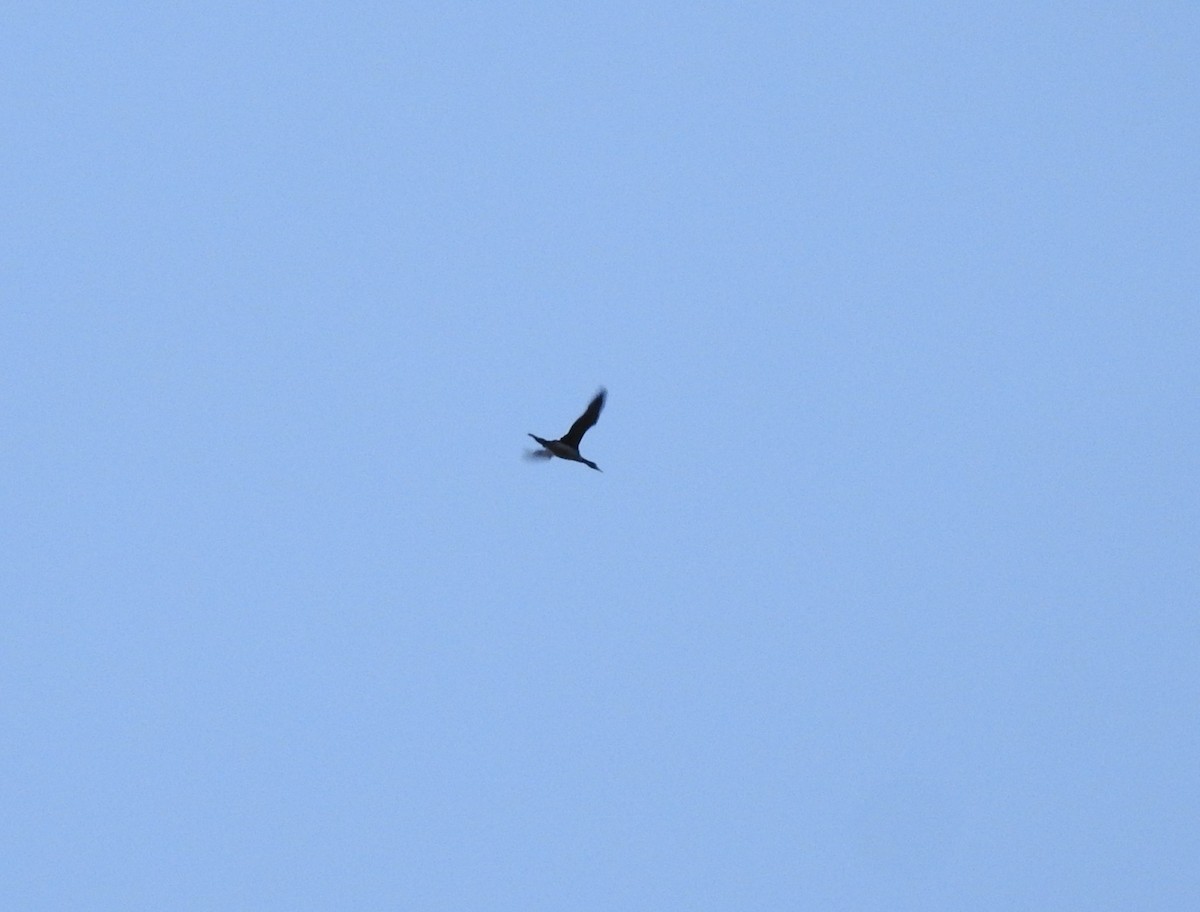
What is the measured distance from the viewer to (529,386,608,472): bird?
146m

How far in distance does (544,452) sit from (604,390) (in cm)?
207

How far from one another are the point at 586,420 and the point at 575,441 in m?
0.60

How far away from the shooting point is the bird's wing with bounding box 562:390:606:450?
146 metres

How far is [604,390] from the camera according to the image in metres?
147

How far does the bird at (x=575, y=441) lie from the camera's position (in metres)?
146

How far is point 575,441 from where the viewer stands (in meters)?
147

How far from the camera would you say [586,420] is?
146 m

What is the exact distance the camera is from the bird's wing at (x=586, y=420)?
146250 millimetres

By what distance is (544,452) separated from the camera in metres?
147
